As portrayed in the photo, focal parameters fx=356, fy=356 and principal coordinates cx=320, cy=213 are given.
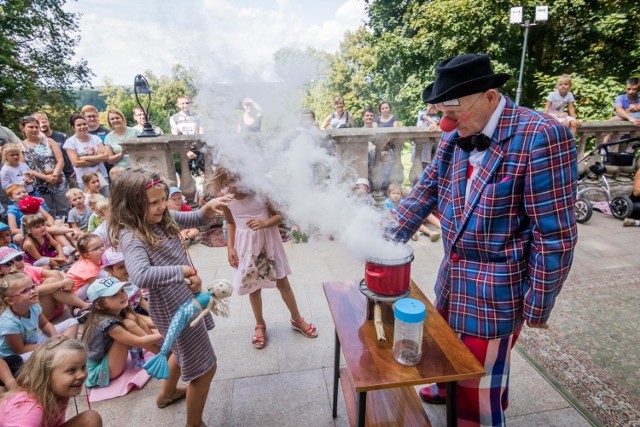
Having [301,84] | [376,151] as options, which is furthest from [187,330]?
[376,151]

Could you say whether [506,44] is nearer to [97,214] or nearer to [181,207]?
[181,207]

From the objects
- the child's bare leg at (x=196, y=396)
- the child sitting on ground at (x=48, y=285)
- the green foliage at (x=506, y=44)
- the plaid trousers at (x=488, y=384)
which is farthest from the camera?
the green foliage at (x=506, y=44)

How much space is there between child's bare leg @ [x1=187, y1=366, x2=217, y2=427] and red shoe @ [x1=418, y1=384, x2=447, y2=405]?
155 cm

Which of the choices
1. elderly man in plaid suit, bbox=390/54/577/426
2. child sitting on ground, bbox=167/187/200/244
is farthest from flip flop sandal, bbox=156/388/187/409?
child sitting on ground, bbox=167/187/200/244

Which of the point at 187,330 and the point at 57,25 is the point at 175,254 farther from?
the point at 57,25

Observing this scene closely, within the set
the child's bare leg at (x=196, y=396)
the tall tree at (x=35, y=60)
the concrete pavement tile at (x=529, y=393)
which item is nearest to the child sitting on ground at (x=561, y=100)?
the concrete pavement tile at (x=529, y=393)

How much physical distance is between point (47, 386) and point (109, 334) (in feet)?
2.86

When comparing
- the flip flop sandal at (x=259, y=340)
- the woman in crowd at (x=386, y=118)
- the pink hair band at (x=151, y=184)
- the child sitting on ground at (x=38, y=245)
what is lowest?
the flip flop sandal at (x=259, y=340)

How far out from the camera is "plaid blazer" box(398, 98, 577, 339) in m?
1.68

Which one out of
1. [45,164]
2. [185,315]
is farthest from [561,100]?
[45,164]

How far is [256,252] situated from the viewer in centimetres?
321

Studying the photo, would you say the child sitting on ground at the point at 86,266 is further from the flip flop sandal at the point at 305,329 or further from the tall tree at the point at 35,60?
the tall tree at the point at 35,60

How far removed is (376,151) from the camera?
5984 mm

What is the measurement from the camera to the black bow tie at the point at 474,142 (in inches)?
70.4
